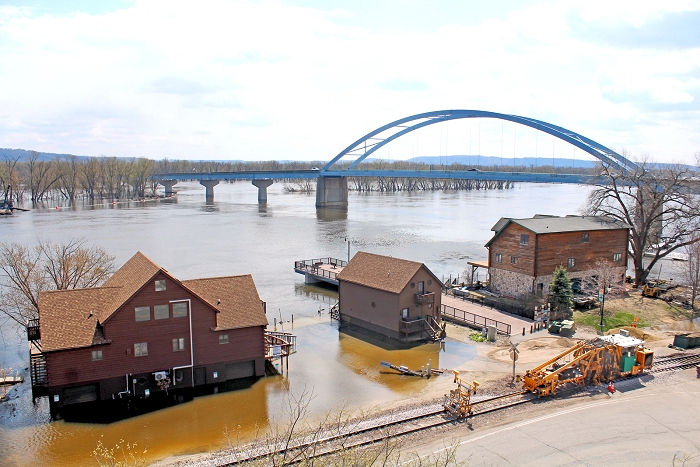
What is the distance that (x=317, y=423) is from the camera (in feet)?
71.4

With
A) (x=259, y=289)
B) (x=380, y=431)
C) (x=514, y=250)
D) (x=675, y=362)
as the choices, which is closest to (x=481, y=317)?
(x=514, y=250)

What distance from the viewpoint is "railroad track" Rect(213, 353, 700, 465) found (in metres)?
18.3

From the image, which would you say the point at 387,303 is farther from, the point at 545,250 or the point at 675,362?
the point at 675,362

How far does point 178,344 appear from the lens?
2469cm

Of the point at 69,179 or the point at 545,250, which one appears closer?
the point at 545,250

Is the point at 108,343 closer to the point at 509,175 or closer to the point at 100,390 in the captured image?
the point at 100,390

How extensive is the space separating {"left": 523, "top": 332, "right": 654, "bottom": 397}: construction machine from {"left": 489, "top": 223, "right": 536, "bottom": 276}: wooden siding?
1266cm

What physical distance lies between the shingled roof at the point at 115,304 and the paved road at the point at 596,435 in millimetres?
11164

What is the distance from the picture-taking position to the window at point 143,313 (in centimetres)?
2386

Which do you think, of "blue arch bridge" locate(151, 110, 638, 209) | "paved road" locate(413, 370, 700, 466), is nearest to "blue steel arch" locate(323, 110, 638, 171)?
"blue arch bridge" locate(151, 110, 638, 209)

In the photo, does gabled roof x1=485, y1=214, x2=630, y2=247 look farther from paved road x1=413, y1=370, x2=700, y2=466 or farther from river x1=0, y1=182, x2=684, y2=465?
paved road x1=413, y1=370, x2=700, y2=466

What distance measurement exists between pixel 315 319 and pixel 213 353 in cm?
1195

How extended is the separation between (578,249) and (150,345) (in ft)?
97.3

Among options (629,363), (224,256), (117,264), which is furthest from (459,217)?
(629,363)
